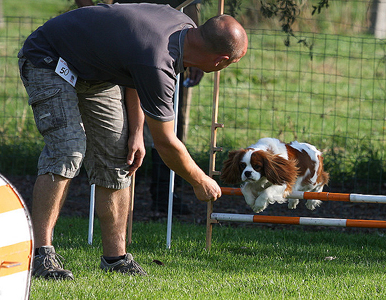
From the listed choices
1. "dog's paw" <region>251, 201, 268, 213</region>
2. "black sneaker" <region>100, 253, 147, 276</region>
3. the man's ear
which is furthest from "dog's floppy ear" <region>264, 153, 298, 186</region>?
the man's ear

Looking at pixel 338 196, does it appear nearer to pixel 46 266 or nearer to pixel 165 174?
pixel 46 266

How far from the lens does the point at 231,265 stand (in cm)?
352

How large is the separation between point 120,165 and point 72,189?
3146mm

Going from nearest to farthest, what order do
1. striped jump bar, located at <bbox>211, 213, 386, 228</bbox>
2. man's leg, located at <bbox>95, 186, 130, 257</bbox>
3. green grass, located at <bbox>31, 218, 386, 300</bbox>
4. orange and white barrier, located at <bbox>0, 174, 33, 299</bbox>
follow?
orange and white barrier, located at <bbox>0, 174, 33, 299</bbox> → green grass, located at <bbox>31, 218, 386, 300</bbox> → man's leg, located at <bbox>95, 186, 130, 257</bbox> → striped jump bar, located at <bbox>211, 213, 386, 228</bbox>

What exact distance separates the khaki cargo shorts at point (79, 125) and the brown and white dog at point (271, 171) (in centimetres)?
97

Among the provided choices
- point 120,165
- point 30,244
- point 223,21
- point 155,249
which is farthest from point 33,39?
point 155,249

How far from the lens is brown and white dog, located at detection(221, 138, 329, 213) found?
3811mm

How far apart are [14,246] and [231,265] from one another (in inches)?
72.4

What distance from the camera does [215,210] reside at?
18.1ft

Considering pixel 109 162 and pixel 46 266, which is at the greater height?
pixel 109 162

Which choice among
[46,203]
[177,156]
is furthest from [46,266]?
[177,156]

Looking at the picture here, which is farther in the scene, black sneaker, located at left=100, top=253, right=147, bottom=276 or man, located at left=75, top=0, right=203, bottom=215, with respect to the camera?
man, located at left=75, top=0, right=203, bottom=215

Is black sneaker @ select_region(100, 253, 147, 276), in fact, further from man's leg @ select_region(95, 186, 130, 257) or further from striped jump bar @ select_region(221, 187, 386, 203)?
striped jump bar @ select_region(221, 187, 386, 203)

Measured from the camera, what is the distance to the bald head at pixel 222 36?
262 centimetres
